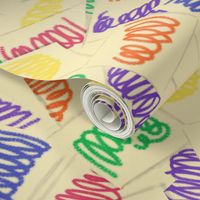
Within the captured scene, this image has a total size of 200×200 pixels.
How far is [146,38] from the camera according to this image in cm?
80

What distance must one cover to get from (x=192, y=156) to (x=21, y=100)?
421mm

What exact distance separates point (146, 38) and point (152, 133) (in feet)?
0.71

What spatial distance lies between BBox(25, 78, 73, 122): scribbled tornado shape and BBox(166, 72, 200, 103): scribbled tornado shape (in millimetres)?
257

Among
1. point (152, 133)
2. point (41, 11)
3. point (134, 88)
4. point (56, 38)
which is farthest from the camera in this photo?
point (41, 11)

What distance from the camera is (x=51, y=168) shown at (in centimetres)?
79

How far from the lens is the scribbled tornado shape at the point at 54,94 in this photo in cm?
90

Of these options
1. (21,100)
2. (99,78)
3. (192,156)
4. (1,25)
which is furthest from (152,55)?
(1,25)

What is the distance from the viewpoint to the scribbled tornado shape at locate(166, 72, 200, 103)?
935 mm

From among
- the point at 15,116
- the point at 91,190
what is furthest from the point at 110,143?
the point at 15,116

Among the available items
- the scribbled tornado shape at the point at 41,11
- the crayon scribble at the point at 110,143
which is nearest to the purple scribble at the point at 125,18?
the scribbled tornado shape at the point at 41,11

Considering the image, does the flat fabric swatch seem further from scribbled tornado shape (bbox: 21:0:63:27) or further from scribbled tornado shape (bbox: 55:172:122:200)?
scribbled tornado shape (bbox: 21:0:63:27)

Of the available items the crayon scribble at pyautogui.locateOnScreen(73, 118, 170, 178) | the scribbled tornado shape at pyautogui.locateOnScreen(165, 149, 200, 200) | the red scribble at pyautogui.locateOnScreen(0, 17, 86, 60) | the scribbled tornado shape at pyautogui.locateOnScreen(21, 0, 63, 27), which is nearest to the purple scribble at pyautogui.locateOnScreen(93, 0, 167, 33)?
the red scribble at pyautogui.locateOnScreen(0, 17, 86, 60)

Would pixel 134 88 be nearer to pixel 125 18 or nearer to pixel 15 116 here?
pixel 15 116

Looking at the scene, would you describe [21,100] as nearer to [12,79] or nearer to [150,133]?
[12,79]
